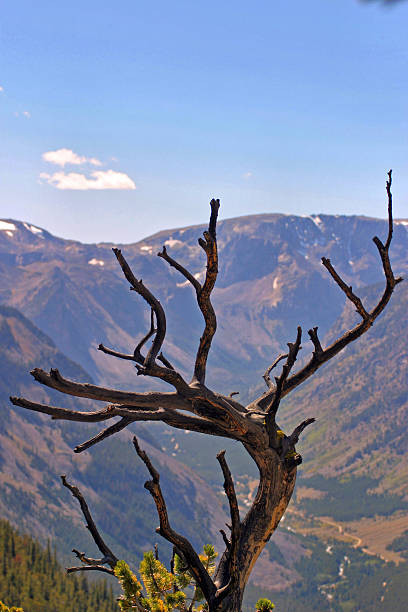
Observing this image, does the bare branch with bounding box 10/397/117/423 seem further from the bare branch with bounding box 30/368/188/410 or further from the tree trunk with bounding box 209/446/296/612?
the tree trunk with bounding box 209/446/296/612

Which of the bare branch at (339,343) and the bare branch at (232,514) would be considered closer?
the bare branch at (232,514)

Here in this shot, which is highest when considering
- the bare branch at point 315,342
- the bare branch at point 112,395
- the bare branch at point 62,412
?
the bare branch at point 315,342

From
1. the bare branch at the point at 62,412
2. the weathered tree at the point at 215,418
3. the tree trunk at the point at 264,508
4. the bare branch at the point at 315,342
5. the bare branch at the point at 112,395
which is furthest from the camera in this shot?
the bare branch at the point at 315,342

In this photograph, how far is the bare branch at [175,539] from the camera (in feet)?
26.6

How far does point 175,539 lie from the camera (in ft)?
28.4

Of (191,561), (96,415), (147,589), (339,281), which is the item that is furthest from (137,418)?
(339,281)

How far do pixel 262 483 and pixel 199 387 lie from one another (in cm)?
180

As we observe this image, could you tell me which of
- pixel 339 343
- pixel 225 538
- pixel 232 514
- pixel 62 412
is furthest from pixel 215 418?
pixel 339 343

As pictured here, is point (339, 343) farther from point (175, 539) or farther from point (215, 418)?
point (175, 539)

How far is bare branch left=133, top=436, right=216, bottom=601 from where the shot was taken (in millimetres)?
8117

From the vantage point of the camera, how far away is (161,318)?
412 inches

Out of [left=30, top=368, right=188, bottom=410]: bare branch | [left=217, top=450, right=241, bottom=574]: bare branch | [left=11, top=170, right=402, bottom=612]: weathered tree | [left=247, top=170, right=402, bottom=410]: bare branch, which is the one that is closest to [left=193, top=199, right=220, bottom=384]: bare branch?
[left=11, top=170, right=402, bottom=612]: weathered tree

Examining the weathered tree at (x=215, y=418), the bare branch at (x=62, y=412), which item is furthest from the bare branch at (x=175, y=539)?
the bare branch at (x=62, y=412)

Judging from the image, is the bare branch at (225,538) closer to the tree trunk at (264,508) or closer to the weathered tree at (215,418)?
the weathered tree at (215,418)
